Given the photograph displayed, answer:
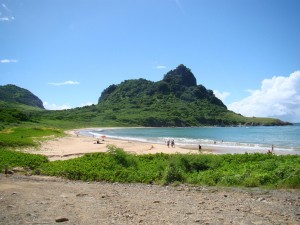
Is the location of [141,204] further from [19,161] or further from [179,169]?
[19,161]

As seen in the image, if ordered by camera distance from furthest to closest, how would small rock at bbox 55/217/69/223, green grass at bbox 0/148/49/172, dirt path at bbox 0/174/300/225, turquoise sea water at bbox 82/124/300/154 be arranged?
turquoise sea water at bbox 82/124/300/154, green grass at bbox 0/148/49/172, dirt path at bbox 0/174/300/225, small rock at bbox 55/217/69/223

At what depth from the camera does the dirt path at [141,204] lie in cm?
988

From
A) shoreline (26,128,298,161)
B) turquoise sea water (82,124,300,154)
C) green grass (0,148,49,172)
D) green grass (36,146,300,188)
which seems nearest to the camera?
green grass (36,146,300,188)

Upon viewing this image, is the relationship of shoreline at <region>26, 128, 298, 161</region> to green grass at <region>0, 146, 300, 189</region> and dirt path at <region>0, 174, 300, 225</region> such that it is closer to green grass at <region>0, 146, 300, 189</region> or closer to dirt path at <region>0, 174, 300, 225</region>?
green grass at <region>0, 146, 300, 189</region>

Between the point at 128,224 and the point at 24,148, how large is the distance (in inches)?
1251

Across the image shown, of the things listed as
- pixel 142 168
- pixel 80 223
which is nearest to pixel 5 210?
pixel 80 223

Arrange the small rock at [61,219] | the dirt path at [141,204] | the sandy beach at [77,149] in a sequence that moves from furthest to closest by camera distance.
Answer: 1. the sandy beach at [77,149]
2. the dirt path at [141,204]
3. the small rock at [61,219]

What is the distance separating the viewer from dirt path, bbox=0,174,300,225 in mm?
9883

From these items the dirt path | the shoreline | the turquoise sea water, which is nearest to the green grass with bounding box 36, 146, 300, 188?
the dirt path

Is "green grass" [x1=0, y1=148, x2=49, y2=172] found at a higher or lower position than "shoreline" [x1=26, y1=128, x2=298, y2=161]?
higher

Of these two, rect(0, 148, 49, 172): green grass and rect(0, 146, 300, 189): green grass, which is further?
rect(0, 148, 49, 172): green grass

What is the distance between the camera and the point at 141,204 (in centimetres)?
1193

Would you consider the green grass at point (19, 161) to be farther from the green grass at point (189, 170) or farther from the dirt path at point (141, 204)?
the dirt path at point (141, 204)

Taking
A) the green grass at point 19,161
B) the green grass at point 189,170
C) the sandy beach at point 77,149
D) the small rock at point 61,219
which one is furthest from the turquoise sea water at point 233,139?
the small rock at point 61,219
